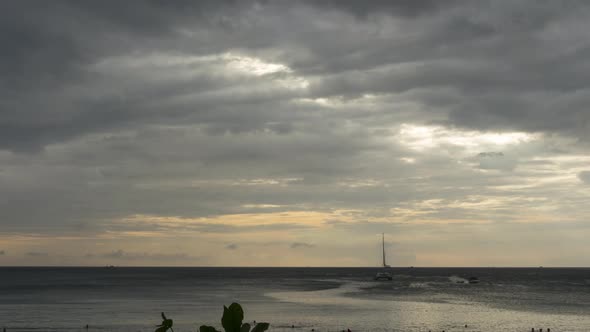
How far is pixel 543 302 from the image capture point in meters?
119

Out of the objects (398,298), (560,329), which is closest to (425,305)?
(398,298)

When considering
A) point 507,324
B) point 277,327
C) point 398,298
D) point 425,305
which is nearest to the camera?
point 277,327

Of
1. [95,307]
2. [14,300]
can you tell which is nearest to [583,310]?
[95,307]

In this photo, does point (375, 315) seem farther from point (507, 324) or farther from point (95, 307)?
point (95, 307)

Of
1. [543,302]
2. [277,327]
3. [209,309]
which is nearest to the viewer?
[277,327]

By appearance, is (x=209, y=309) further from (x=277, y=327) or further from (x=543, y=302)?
(x=543, y=302)

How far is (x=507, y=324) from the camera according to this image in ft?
265

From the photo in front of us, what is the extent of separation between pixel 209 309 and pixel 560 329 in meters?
50.6

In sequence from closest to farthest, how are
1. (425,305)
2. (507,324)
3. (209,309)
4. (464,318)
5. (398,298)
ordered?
(507,324), (464,318), (209,309), (425,305), (398,298)

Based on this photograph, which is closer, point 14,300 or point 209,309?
point 209,309

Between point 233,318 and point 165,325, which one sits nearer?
point 233,318

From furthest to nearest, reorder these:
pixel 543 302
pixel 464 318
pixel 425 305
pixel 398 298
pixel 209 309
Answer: pixel 398 298 < pixel 543 302 < pixel 425 305 < pixel 209 309 < pixel 464 318

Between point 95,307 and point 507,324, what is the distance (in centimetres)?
6298

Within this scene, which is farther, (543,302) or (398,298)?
(398,298)
